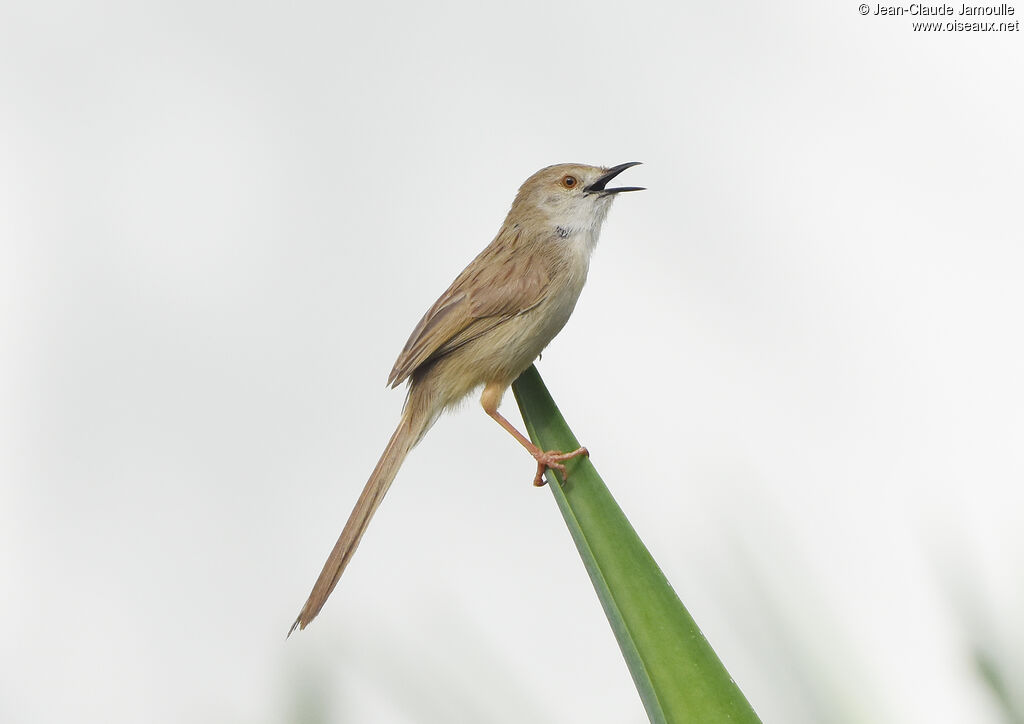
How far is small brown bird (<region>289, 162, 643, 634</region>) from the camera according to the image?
11.4 ft

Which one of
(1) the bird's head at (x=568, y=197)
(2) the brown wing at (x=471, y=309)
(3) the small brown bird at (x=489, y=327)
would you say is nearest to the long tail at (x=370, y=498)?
(3) the small brown bird at (x=489, y=327)

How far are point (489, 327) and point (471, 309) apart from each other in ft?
0.34

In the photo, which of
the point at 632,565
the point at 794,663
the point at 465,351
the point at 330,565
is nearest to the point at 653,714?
the point at 632,565

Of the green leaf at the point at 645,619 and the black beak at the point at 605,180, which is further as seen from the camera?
the black beak at the point at 605,180

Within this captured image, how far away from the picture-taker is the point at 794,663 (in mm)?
2246

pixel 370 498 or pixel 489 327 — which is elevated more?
pixel 489 327

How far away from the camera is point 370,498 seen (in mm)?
3293

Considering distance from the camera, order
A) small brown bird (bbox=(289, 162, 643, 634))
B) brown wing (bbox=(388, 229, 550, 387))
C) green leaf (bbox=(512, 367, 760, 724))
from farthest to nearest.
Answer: brown wing (bbox=(388, 229, 550, 387))
small brown bird (bbox=(289, 162, 643, 634))
green leaf (bbox=(512, 367, 760, 724))

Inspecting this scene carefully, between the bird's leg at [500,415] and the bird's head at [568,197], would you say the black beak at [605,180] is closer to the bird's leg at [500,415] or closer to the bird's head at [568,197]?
the bird's head at [568,197]

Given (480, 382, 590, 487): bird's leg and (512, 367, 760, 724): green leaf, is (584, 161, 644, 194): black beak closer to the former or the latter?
(480, 382, 590, 487): bird's leg

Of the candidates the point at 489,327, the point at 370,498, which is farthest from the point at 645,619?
the point at 489,327

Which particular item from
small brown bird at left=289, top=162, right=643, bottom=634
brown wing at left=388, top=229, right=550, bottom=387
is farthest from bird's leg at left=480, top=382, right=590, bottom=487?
brown wing at left=388, top=229, right=550, bottom=387

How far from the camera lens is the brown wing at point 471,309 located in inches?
141

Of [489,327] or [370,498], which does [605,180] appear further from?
[370,498]
